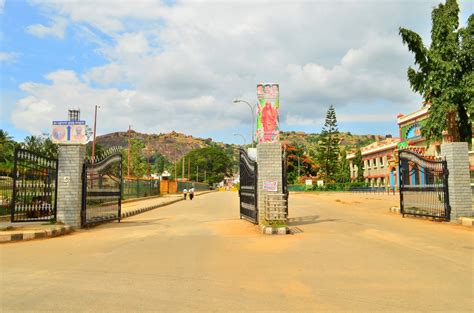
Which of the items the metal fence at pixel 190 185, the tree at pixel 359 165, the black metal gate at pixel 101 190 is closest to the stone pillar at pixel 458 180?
the black metal gate at pixel 101 190

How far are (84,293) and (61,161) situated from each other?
957 cm

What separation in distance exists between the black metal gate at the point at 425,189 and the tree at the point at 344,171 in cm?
6443

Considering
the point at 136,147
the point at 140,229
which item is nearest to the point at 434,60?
the point at 140,229

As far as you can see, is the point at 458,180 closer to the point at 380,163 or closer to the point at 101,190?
the point at 101,190

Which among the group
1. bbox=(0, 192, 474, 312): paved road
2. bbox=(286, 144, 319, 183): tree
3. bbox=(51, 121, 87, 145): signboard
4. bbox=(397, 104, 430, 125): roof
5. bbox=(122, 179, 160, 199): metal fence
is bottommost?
bbox=(0, 192, 474, 312): paved road

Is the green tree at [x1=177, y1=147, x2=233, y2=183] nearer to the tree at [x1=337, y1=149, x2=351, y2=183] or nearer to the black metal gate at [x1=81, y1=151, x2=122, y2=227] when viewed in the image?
the tree at [x1=337, y1=149, x2=351, y2=183]

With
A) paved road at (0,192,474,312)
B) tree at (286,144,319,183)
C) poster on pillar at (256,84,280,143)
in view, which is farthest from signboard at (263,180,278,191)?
tree at (286,144,319,183)

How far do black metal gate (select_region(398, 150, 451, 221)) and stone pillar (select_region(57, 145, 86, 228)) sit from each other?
13769 mm

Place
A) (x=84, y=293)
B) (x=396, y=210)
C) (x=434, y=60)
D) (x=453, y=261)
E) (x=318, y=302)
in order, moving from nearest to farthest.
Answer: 1. (x=318, y=302)
2. (x=84, y=293)
3. (x=453, y=261)
4. (x=434, y=60)
5. (x=396, y=210)

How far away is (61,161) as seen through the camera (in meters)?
13.7

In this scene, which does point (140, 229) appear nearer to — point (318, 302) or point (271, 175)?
point (271, 175)

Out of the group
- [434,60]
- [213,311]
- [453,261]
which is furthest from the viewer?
[434,60]

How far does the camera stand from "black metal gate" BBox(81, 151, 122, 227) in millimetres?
14109

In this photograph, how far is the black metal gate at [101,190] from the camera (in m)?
14.1
